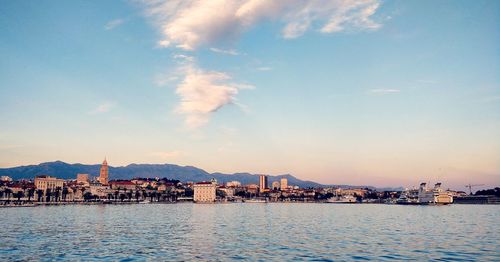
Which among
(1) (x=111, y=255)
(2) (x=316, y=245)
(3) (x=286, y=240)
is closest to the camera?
(1) (x=111, y=255)

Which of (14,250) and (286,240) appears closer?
(14,250)

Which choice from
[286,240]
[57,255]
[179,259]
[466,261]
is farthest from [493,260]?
[57,255]

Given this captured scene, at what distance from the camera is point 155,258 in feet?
132

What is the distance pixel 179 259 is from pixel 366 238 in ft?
97.8

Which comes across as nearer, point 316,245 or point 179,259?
point 179,259

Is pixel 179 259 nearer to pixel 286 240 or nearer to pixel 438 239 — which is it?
pixel 286 240

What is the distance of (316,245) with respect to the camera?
50.2m

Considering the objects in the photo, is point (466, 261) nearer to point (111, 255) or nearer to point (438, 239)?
point (438, 239)

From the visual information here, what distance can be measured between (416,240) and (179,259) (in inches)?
1352

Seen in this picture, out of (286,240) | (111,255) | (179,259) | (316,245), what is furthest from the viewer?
(286,240)

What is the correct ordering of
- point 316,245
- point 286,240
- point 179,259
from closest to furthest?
point 179,259 → point 316,245 → point 286,240

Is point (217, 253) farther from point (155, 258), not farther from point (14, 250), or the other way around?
point (14, 250)

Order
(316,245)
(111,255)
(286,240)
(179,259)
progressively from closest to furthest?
(179,259), (111,255), (316,245), (286,240)

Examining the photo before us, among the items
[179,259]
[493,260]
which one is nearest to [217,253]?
[179,259]
